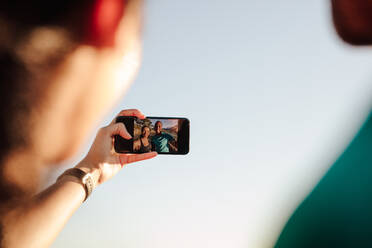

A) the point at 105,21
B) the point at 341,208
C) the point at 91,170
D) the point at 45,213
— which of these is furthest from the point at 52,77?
the point at 341,208

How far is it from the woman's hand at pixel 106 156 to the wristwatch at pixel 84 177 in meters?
0.05

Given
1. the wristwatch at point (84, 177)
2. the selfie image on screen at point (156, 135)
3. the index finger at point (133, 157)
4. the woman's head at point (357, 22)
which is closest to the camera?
the woman's head at point (357, 22)

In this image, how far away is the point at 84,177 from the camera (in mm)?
1198

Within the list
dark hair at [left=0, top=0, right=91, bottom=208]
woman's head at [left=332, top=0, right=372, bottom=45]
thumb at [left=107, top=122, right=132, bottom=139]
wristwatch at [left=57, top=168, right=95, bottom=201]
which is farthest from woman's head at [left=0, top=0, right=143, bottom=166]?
thumb at [left=107, top=122, right=132, bottom=139]

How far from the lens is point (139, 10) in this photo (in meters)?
0.98

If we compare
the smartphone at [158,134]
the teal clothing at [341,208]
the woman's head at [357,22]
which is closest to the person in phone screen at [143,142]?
the smartphone at [158,134]

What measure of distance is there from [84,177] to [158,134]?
0.59m

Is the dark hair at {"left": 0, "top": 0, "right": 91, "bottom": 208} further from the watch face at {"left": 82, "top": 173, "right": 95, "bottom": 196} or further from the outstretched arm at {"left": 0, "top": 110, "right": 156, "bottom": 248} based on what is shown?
the watch face at {"left": 82, "top": 173, "right": 95, "bottom": 196}

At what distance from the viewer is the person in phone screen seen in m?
1.63

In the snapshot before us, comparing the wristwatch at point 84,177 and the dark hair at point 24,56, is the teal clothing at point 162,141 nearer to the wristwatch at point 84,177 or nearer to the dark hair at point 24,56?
the wristwatch at point 84,177

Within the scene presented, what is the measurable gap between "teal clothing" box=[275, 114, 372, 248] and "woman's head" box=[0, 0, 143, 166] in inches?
21.1

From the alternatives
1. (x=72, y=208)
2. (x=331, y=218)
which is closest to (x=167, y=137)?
(x=72, y=208)

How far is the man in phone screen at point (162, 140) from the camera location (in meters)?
1.71

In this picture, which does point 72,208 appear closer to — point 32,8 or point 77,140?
point 77,140
